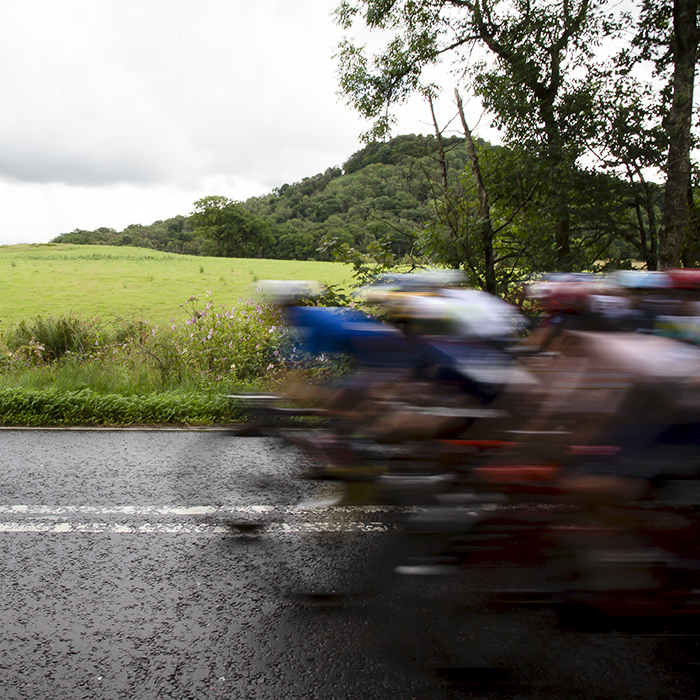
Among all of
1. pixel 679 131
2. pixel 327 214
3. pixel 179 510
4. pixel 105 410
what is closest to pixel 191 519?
pixel 179 510

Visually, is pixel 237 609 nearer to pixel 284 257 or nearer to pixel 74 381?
pixel 74 381

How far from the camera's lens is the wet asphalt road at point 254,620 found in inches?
82.7

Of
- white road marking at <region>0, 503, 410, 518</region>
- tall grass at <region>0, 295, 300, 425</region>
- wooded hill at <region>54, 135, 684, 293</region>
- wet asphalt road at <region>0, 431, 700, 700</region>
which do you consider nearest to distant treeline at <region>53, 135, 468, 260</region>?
wooded hill at <region>54, 135, 684, 293</region>

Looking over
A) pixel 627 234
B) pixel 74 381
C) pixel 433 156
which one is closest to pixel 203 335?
pixel 74 381

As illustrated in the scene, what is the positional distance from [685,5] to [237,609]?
426 inches

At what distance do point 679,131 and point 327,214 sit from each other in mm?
21251

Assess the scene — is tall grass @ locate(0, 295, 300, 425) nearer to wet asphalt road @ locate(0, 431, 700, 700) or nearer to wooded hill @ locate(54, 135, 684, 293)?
wooded hill @ locate(54, 135, 684, 293)

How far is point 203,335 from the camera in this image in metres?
8.45

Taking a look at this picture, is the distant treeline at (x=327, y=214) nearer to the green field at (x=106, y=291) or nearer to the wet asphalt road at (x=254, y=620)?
the green field at (x=106, y=291)

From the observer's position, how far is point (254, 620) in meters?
2.47

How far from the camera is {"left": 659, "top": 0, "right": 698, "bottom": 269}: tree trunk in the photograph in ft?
27.1

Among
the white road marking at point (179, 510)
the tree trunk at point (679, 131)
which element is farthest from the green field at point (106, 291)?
the white road marking at point (179, 510)

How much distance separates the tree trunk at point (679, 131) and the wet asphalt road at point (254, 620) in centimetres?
782

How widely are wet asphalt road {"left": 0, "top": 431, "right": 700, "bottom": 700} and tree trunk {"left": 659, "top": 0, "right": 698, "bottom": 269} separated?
782cm
